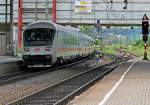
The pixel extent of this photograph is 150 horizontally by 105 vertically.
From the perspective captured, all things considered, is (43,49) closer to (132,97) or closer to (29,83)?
(29,83)

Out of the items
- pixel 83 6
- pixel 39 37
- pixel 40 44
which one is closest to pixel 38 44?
pixel 40 44

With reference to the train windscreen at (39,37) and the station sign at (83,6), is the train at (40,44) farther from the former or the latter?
the station sign at (83,6)

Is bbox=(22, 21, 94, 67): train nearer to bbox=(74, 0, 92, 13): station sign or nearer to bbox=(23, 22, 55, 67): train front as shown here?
bbox=(23, 22, 55, 67): train front

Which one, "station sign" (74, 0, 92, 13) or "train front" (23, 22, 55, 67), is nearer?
"train front" (23, 22, 55, 67)

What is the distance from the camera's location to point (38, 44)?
36.2m

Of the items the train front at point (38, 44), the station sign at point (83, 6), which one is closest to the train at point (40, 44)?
the train front at point (38, 44)

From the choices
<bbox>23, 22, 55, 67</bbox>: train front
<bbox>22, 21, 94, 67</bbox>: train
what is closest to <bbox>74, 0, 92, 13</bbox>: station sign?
<bbox>22, 21, 94, 67</bbox>: train

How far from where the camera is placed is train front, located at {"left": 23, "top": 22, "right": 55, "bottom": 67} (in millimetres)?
36094

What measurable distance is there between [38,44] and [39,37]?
509mm

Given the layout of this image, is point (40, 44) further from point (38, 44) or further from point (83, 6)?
point (83, 6)

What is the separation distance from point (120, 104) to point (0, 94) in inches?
255

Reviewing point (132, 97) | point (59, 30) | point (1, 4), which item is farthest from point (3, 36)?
point (132, 97)

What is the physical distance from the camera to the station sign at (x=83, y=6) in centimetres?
6031

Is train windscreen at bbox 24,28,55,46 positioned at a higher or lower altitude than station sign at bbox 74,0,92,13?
lower
